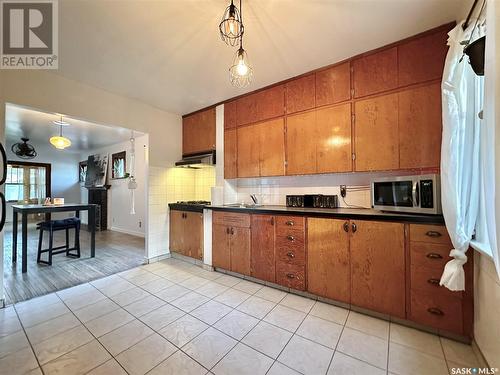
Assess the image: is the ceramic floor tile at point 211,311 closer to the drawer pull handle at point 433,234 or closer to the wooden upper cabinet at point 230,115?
the drawer pull handle at point 433,234

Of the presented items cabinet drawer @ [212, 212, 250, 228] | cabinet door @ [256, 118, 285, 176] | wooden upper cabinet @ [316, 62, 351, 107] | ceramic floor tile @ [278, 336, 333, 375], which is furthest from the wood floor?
wooden upper cabinet @ [316, 62, 351, 107]

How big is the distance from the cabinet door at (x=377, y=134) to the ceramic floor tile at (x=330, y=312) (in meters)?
1.39

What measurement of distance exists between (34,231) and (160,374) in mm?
6759

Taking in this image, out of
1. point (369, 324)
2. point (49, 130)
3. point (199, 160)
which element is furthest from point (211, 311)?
point (49, 130)

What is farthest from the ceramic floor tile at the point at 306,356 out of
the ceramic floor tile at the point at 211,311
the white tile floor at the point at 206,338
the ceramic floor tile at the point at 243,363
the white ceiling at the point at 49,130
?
the white ceiling at the point at 49,130

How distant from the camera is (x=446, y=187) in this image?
1388 mm

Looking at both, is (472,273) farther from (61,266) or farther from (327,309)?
(61,266)

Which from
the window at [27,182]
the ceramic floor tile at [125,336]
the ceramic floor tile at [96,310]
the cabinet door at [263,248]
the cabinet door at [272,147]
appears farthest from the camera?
the window at [27,182]

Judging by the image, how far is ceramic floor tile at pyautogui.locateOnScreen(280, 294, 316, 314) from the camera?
196 centimetres

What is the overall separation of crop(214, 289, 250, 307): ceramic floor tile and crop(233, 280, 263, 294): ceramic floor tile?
0.23 ft

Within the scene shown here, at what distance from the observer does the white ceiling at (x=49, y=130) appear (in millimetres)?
3553

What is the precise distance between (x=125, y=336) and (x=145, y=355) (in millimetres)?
310

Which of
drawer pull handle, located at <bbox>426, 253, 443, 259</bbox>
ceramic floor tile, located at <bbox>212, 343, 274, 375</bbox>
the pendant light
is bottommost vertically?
ceramic floor tile, located at <bbox>212, 343, 274, 375</bbox>

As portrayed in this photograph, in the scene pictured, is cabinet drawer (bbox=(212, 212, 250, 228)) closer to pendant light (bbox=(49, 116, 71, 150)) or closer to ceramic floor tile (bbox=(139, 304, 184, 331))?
ceramic floor tile (bbox=(139, 304, 184, 331))
